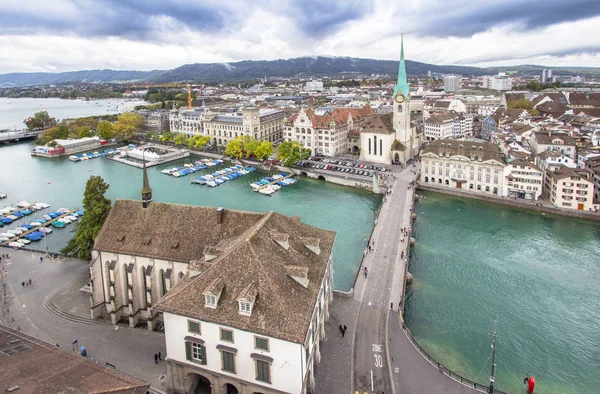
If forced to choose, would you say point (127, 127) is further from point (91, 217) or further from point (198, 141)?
point (91, 217)

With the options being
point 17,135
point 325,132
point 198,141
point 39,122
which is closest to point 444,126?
point 325,132

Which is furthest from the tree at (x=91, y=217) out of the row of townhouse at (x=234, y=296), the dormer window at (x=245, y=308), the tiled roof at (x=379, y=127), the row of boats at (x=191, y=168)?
the tiled roof at (x=379, y=127)

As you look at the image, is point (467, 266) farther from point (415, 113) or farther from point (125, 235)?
point (415, 113)

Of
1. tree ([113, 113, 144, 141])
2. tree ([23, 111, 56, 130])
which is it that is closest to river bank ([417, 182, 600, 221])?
tree ([113, 113, 144, 141])

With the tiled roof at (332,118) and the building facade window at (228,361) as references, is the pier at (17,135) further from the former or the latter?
the building facade window at (228,361)

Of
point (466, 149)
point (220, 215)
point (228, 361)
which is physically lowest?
point (228, 361)

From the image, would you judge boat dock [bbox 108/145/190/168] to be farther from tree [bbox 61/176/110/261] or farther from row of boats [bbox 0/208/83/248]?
tree [bbox 61/176/110/261]

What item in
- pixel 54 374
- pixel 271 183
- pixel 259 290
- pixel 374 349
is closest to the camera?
pixel 54 374
